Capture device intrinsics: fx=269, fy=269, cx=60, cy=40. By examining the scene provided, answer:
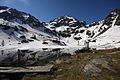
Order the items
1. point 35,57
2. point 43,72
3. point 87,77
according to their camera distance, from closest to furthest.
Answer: point 87,77 → point 43,72 → point 35,57

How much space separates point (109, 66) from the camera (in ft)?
57.6

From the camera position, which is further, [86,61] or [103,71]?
[86,61]

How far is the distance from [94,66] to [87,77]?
1551 mm

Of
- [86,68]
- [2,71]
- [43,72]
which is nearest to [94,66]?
[86,68]

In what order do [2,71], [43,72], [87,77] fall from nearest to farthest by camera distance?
[87,77] < [43,72] < [2,71]

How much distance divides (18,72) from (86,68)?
5550 mm

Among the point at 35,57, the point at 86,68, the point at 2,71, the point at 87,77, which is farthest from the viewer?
the point at 35,57

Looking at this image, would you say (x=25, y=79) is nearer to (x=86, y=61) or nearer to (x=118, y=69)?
(x=86, y=61)

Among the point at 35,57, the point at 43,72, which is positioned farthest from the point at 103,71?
the point at 35,57

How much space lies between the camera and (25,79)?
1841 centimetres

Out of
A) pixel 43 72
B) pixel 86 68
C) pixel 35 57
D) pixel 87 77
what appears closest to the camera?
pixel 87 77

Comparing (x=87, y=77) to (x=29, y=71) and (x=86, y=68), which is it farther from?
(x=29, y=71)

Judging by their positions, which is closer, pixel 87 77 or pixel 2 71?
pixel 87 77

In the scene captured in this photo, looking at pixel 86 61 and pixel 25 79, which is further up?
pixel 86 61
